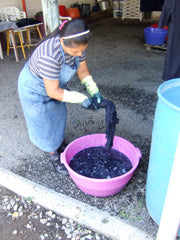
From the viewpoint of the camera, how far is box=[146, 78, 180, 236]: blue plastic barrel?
131 centimetres

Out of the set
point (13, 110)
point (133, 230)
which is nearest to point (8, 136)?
point (13, 110)

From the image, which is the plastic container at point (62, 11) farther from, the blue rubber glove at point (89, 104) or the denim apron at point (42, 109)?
the blue rubber glove at point (89, 104)

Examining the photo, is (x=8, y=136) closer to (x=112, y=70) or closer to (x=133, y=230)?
(x=133, y=230)

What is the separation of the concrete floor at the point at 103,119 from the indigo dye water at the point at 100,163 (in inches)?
6.9

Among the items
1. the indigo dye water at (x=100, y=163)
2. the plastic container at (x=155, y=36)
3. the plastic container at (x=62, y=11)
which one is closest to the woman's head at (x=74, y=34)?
the indigo dye water at (x=100, y=163)

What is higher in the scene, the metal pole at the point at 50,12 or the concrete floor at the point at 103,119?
the metal pole at the point at 50,12

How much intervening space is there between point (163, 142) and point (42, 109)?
3.64 feet

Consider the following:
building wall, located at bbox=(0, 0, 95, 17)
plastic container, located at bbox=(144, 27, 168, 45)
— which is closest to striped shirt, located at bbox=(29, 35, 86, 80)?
plastic container, located at bbox=(144, 27, 168, 45)

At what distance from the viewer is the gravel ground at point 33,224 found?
178 cm

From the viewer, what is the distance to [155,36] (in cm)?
543

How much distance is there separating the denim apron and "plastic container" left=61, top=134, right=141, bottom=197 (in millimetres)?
249

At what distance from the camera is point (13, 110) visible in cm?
342

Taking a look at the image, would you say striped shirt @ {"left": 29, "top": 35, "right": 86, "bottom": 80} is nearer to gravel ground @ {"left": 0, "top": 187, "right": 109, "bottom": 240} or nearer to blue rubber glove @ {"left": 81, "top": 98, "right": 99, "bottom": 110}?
blue rubber glove @ {"left": 81, "top": 98, "right": 99, "bottom": 110}

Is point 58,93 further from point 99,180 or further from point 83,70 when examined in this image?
point 99,180
